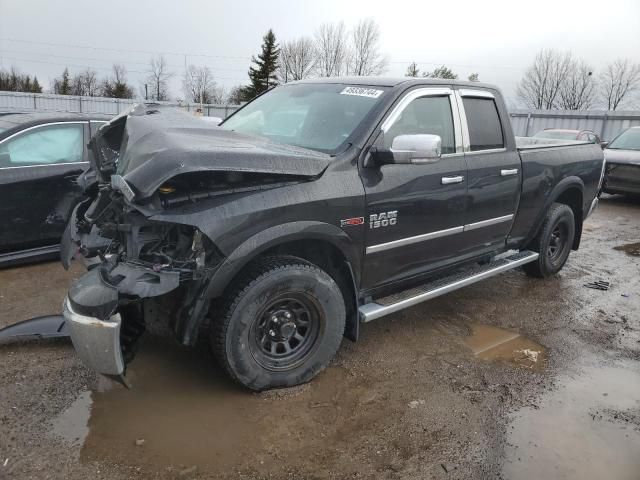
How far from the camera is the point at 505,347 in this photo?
4.07 m

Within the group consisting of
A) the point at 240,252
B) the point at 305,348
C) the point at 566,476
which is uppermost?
the point at 240,252

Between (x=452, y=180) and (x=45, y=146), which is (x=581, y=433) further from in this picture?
(x=45, y=146)

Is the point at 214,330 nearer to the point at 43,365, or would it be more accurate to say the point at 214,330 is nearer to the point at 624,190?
the point at 43,365

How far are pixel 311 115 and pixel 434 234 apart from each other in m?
1.29

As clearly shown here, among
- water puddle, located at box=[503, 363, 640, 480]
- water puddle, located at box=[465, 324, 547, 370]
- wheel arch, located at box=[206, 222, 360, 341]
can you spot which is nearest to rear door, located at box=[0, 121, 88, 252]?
wheel arch, located at box=[206, 222, 360, 341]

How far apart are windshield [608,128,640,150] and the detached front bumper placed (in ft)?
40.7

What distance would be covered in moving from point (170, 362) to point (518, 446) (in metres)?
2.26

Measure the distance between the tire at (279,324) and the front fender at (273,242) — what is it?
5.6 inches

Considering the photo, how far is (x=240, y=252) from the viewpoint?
110 inches

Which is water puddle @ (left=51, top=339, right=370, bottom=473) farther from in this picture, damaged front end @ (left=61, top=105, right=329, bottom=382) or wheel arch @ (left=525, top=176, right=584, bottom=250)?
wheel arch @ (left=525, top=176, right=584, bottom=250)

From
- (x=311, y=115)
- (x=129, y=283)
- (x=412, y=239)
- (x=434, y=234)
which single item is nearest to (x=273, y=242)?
(x=129, y=283)

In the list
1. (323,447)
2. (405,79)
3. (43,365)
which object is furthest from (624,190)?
(43,365)

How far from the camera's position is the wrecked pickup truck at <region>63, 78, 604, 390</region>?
8.85 feet

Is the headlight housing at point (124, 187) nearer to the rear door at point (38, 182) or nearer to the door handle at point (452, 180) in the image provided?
the door handle at point (452, 180)
